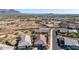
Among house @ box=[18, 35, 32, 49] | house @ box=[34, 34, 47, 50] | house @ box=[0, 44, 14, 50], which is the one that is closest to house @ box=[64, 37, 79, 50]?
house @ box=[34, 34, 47, 50]

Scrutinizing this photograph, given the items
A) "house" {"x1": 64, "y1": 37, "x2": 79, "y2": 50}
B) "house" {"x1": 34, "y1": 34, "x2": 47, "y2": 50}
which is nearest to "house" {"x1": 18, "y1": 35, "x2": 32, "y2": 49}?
"house" {"x1": 34, "y1": 34, "x2": 47, "y2": 50}

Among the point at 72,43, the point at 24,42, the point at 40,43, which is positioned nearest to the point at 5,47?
the point at 24,42

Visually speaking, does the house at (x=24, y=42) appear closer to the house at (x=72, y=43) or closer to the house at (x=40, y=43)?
the house at (x=40, y=43)

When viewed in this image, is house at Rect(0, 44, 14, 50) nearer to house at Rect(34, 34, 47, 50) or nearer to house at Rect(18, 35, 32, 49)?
house at Rect(18, 35, 32, 49)

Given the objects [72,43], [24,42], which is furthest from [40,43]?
[72,43]

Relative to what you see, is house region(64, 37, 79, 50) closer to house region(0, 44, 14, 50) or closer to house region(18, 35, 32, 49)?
house region(18, 35, 32, 49)

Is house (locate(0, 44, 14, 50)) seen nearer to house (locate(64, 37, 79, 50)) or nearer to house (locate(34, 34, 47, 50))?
house (locate(34, 34, 47, 50))

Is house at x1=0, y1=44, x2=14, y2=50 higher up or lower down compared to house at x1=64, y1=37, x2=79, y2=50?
lower down

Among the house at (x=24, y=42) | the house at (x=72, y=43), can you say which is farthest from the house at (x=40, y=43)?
the house at (x=72, y=43)

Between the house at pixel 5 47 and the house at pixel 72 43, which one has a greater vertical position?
the house at pixel 72 43

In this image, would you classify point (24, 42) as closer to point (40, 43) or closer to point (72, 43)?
point (40, 43)

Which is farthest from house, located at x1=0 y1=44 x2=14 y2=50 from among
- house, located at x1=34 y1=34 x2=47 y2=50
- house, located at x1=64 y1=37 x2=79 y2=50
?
house, located at x1=64 y1=37 x2=79 y2=50

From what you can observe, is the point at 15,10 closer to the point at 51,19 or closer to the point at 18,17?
the point at 18,17

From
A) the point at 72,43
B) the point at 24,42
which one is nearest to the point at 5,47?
the point at 24,42
